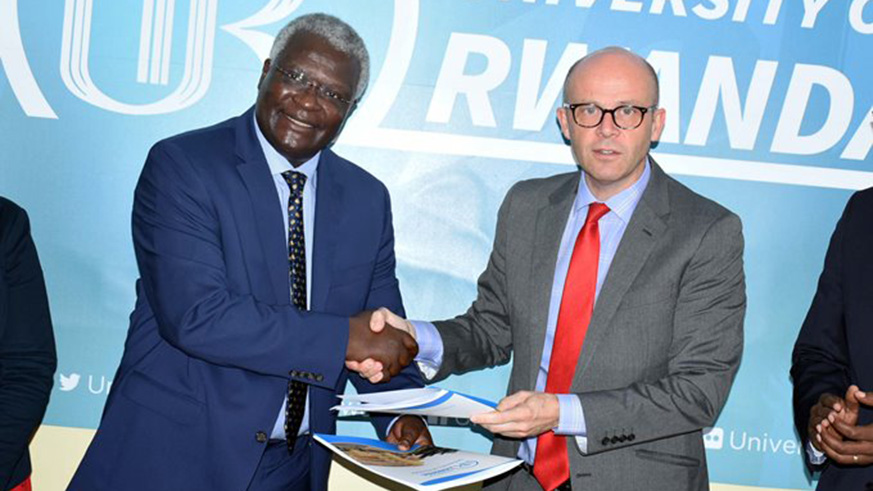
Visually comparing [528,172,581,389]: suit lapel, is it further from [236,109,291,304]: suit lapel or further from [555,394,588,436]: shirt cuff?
[236,109,291,304]: suit lapel

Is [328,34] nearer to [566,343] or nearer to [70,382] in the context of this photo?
[566,343]

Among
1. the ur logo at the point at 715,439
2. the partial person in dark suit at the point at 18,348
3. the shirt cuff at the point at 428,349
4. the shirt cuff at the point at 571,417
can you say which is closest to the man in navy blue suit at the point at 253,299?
the shirt cuff at the point at 428,349

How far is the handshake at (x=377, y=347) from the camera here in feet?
9.12

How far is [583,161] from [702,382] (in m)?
0.74

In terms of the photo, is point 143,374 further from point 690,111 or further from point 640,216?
point 690,111

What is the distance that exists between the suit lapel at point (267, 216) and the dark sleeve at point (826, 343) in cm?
153

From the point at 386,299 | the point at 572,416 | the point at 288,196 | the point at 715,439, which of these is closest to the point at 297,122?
the point at 288,196

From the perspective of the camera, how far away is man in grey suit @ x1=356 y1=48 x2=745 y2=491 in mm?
2707

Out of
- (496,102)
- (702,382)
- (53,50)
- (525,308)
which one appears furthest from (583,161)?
(53,50)

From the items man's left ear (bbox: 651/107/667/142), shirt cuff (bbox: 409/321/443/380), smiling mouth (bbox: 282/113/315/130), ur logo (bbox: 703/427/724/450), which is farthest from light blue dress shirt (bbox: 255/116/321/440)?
ur logo (bbox: 703/427/724/450)

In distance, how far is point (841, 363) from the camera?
285cm

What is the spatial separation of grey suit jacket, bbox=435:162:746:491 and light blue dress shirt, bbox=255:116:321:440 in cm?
68

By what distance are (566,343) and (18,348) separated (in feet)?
5.41

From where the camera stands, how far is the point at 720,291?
2.77m
